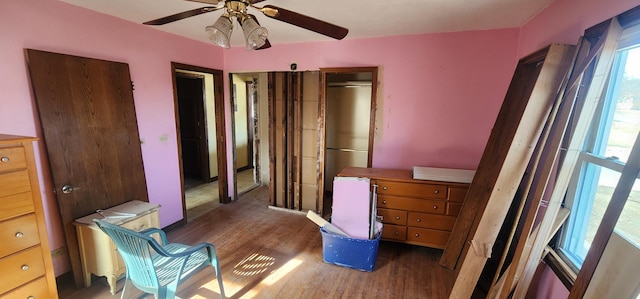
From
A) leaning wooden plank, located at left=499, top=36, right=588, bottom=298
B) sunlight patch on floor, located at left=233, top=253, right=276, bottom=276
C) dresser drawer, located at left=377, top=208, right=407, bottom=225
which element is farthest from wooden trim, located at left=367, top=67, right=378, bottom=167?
leaning wooden plank, located at left=499, top=36, right=588, bottom=298

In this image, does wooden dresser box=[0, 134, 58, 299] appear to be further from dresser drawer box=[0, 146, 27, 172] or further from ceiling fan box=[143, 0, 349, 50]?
ceiling fan box=[143, 0, 349, 50]

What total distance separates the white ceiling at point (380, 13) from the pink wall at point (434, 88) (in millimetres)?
170

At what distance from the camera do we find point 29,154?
1599 mm

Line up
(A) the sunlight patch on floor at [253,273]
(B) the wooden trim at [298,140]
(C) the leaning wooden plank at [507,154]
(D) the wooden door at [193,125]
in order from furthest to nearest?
(D) the wooden door at [193,125] < (B) the wooden trim at [298,140] < (A) the sunlight patch on floor at [253,273] < (C) the leaning wooden plank at [507,154]

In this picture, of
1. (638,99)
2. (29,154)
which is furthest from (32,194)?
(638,99)

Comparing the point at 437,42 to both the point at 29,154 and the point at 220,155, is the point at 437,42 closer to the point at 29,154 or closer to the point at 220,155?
the point at 220,155

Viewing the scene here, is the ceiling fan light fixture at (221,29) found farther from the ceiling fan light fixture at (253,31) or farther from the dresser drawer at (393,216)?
the dresser drawer at (393,216)

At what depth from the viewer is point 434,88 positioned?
9.66ft

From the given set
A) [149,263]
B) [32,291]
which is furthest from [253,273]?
[32,291]

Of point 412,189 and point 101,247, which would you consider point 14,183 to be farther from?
point 412,189

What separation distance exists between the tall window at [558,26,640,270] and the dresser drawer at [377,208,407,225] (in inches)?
49.6

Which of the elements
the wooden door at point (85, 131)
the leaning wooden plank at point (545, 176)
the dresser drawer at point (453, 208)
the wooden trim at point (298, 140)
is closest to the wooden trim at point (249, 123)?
the wooden trim at point (298, 140)

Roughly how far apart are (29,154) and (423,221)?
3054mm

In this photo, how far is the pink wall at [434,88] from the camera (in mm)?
2762
